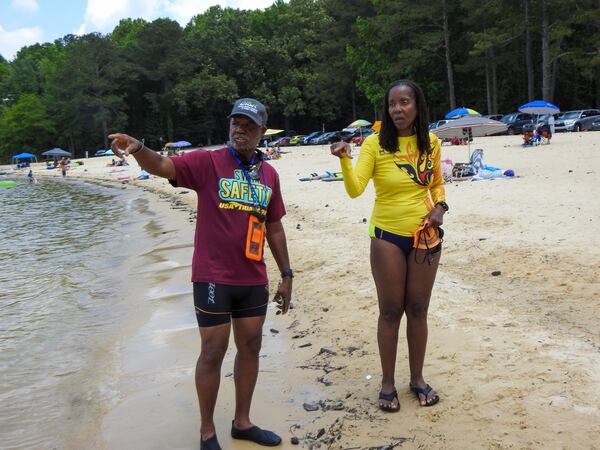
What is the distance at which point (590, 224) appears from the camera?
25.7 ft

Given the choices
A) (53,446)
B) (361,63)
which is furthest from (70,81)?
(53,446)

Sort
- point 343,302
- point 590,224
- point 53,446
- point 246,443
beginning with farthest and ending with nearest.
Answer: point 590,224 < point 343,302 < point 53,446 < point 246,443

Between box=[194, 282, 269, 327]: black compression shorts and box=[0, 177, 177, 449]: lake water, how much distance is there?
64.0 inches

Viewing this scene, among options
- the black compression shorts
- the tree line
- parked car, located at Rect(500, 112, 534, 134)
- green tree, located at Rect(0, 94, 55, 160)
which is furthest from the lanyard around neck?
green tree, located at Rect(0, 94, 55, 160)

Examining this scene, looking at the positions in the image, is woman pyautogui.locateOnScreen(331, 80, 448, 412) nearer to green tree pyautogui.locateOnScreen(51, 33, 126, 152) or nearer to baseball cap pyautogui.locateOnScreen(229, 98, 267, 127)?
baseball cap pyautogui.locateOnScreen(229, 98, 267, 127)

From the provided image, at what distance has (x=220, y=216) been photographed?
300cm

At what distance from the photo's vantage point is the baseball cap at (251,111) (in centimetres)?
307

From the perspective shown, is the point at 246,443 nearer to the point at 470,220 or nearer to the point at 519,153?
the point at 470,220

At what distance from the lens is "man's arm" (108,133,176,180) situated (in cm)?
275

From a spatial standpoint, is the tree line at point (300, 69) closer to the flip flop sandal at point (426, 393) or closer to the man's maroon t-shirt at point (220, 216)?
the flip flop sandal at point (426, 393)

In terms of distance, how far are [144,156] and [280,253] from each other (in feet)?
3.58

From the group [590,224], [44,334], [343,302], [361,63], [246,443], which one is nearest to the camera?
[246,443]

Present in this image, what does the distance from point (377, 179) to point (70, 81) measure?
7539 cm

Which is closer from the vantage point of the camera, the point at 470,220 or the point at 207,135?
the point at 470,220
